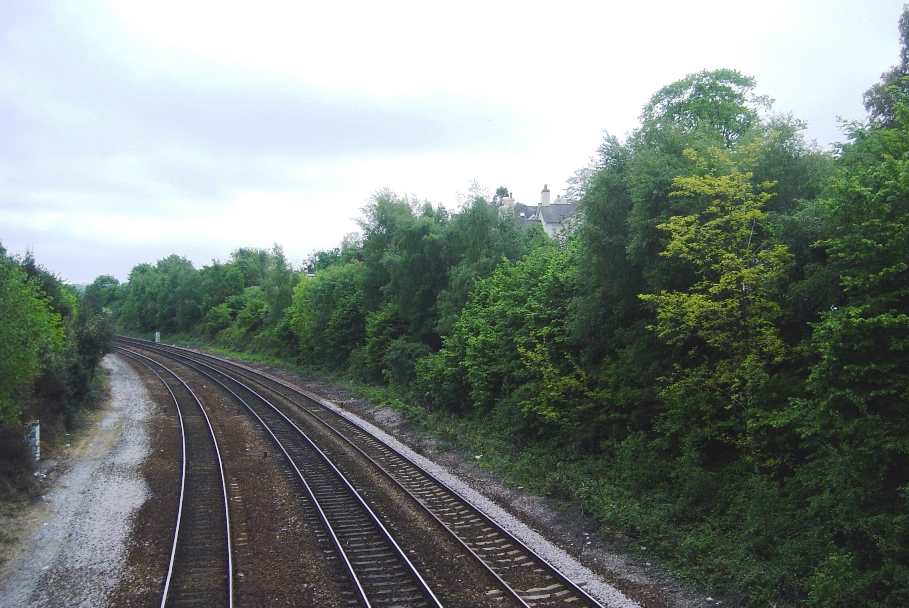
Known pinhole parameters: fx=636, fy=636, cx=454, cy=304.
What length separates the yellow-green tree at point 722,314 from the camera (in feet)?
38.8

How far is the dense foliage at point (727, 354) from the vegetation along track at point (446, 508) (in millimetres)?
2073

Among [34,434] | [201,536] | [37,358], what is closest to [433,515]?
[201,536]

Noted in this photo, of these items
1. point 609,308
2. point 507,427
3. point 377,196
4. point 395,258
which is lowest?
point 507,427

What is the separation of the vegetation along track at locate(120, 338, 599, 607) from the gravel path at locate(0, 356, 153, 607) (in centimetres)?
412

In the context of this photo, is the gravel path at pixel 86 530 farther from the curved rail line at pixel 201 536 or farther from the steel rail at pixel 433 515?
the steel rail at pixel 433 515

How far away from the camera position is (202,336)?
70688mm

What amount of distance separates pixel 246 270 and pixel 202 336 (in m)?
11.7

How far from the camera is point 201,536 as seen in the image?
38.8ft

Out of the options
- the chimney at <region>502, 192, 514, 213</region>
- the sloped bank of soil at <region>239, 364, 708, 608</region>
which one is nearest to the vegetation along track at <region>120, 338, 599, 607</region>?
the sloped bank of soil at <region>239, 364, 708, 608</region>

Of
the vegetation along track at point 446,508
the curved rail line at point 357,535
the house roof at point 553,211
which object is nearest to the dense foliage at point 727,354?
the vegetation along track at point 446,508

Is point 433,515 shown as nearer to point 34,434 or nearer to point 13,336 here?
point 13,336

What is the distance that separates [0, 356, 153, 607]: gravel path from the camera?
9.74 metres

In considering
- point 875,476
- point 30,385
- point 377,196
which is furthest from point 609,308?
point 377,196

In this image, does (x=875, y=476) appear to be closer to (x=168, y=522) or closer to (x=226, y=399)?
(x=168, y=522)
